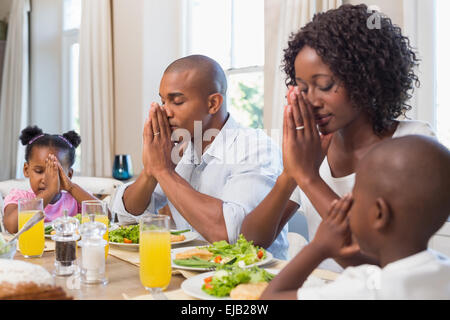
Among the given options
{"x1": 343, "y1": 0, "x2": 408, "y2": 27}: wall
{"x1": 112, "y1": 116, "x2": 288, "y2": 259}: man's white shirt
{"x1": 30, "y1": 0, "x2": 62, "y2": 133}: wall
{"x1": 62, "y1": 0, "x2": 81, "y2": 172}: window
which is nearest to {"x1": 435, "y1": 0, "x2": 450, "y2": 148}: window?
{"x1": 343, "y1": 0, "x2": 408, "y2": 27}: wall

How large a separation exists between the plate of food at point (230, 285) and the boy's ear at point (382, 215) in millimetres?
313

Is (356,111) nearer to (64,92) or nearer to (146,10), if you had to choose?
(146,10)

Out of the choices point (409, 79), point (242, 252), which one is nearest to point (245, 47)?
point (409, 79)

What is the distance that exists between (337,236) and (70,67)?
5.04 metres

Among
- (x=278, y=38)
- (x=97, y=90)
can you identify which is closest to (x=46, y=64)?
(x=97, y=90)

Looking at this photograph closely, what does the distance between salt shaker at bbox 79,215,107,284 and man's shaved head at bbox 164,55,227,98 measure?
857 mm

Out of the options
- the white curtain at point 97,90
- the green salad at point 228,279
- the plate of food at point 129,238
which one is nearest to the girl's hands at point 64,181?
the plate of food at point 129,238

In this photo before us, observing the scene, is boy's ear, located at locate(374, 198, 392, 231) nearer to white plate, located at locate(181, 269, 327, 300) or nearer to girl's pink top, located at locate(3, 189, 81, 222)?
white plate, located at locate(181, 269, 327, 300)

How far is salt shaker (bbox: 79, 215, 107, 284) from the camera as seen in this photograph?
1259mm

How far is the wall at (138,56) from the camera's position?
415cm

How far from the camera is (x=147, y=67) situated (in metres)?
4.17

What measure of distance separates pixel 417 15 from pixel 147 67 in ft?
7.56

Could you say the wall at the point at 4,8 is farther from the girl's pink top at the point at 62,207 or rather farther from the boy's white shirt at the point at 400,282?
the boy's white shirt at the point at 400,282

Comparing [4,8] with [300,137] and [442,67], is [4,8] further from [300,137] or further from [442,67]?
[300,137]
